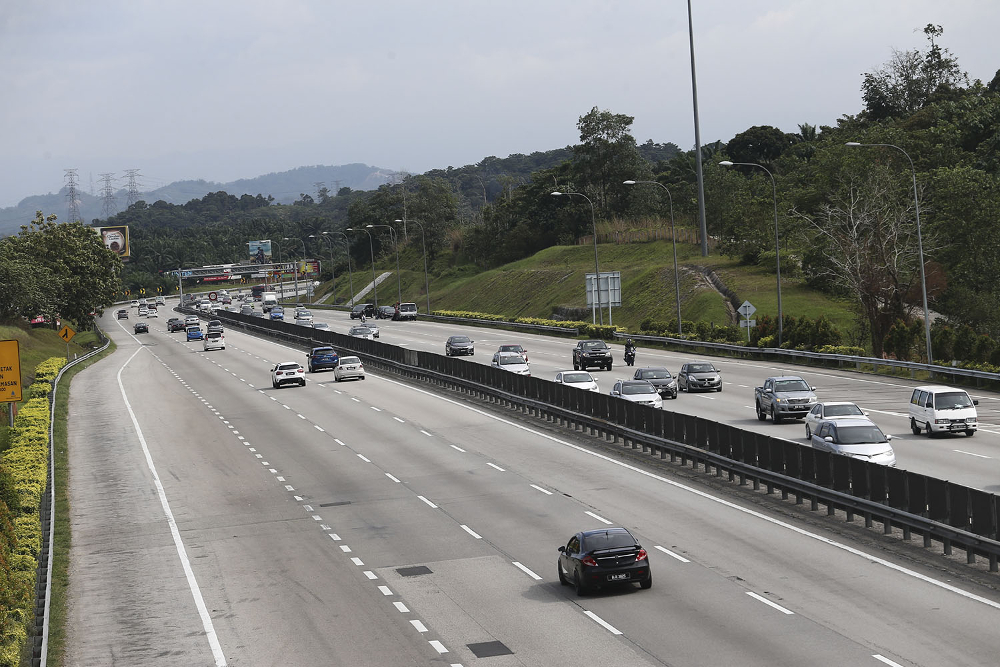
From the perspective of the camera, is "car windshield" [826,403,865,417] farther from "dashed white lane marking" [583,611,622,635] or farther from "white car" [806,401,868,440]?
"dashed white lane marking" [583,611,622,635]

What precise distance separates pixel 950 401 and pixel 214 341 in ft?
220

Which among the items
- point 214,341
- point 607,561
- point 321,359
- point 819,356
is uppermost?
point 214,341

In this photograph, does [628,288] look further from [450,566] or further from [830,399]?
[450,566]

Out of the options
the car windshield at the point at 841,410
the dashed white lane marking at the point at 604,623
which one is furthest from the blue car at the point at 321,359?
the dashed white lane marking at the point at 604,623

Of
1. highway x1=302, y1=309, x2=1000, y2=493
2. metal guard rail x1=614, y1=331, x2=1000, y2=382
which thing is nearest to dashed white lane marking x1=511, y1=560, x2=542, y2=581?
highway x1=302, y1=309, x2=1000, y2=493

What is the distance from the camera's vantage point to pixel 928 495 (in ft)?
67.9

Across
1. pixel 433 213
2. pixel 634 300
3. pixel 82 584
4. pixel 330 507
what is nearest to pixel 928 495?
pixel 330 507

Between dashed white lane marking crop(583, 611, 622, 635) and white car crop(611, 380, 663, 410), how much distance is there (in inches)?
914

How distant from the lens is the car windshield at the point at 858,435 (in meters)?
27.5

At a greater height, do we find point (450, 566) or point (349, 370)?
point (349, 370)

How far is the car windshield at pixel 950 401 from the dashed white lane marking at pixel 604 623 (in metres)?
20.2

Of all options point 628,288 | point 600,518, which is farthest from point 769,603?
point 628,288

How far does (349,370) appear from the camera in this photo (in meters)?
60.9

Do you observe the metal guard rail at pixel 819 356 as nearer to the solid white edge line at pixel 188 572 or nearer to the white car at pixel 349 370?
the white car at pixel 349 370
